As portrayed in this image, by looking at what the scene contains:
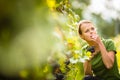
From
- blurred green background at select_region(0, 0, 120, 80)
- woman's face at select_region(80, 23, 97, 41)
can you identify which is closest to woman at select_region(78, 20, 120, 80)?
woman's face at select_region(80, 23, 97, 41)

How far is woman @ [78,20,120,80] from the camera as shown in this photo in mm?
3363

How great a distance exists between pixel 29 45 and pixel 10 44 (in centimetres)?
7

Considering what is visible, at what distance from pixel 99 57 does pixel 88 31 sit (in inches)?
17.0

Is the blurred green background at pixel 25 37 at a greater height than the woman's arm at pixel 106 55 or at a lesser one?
lesser

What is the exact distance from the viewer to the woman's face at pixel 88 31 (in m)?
3.29

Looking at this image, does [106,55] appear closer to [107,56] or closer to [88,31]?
[107,56]

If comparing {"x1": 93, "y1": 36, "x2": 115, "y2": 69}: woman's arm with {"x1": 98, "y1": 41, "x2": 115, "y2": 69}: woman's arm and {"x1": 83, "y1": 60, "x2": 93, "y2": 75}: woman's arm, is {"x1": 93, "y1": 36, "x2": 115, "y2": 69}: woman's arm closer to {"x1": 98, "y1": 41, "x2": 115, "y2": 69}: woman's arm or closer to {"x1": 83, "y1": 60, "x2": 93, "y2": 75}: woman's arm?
{"x1": 98, "y1": 41, "x2": 115, "y2": 69}: woman's arm

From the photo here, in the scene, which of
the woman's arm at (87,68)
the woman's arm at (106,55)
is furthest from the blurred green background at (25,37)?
the woman's arm at (87,68)

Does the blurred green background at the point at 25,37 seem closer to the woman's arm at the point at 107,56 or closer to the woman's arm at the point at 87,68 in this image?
the woman's arm at the point at 107,56

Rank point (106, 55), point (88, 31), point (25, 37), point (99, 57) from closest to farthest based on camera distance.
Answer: point (25, 37) → point (88, 31) → point (106, 55) → point (99, 57)

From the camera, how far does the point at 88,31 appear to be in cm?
336

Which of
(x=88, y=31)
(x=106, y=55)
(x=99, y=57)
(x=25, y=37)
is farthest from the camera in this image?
(x=99, y=57)

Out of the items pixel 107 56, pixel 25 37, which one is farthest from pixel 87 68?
pixel 25 37

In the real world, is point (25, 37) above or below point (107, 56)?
below
